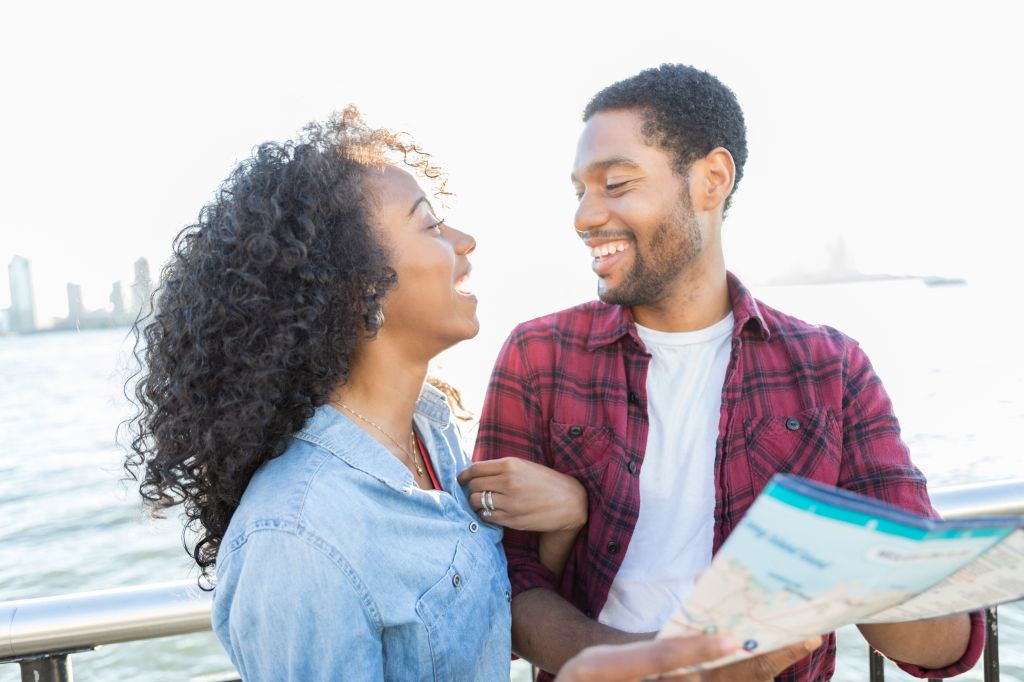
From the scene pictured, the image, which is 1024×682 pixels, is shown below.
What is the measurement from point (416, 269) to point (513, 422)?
1.65ft

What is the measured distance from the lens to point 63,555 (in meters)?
12.3

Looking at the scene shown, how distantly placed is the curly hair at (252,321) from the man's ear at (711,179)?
0.95 meters

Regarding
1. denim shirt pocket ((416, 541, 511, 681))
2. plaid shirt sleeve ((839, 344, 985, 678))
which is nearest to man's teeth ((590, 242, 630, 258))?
plaid shirt sleeve ((839, 344, 985, 678))

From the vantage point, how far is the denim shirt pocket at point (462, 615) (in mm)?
1526

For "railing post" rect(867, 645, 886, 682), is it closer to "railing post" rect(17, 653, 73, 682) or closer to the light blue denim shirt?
the light blue denim shirt

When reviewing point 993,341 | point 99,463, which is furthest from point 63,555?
point 993,341

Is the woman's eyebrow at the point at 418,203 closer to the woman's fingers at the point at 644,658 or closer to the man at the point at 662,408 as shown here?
the man at the point at 662,408

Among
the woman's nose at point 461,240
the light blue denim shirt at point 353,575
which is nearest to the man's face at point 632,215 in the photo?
the woman's nose at point 461,240

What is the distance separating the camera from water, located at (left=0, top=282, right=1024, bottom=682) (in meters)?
8.00

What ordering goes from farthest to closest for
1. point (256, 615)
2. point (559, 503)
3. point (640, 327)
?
point (640, 327), point (559, 503), point (256, 615)

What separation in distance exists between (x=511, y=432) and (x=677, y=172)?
0.84 meters

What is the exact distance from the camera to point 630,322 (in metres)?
2.13

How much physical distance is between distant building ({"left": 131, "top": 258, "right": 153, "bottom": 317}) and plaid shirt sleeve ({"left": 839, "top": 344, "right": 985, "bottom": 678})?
1.65 metres

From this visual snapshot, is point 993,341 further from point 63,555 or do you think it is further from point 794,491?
point 794,491
